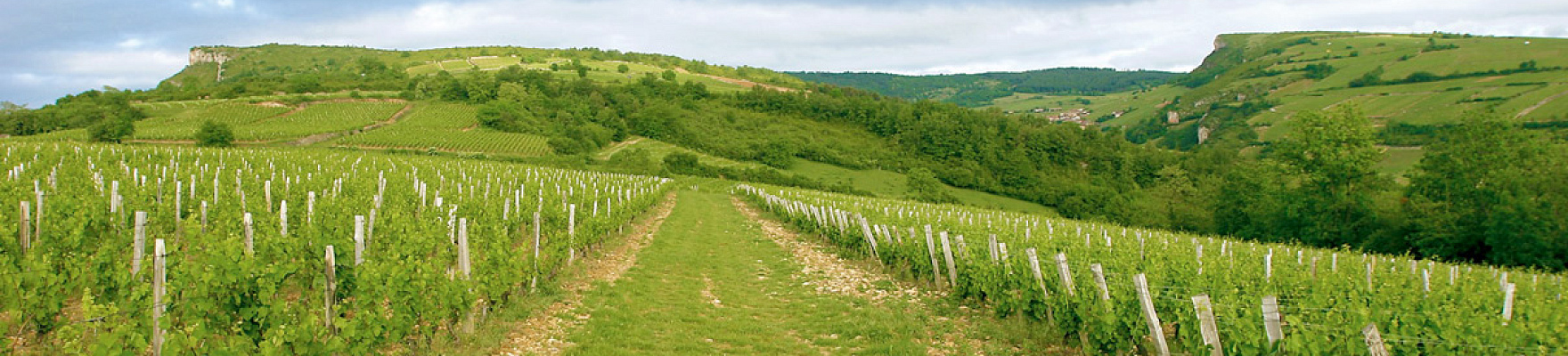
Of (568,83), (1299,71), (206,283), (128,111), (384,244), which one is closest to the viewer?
(206,283)

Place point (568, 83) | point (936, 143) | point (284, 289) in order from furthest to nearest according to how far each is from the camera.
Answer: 1. point (568, 83)
2. point (936, 143)
3. point (284, 289)

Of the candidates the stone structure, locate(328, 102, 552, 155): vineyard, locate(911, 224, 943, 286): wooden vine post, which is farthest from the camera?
the stone structure

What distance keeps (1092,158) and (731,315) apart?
85802mm

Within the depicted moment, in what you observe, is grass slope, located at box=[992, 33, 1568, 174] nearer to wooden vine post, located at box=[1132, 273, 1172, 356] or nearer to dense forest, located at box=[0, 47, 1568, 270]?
dense forest, located at box=[0, 47, 1568, 270]

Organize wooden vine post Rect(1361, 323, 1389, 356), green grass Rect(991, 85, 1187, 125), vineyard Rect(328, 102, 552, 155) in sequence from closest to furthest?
wooden vine post Rect(1361, 323, 1389, 356) → vineyard Rect(328, 102, 552, 155) → green grass Rect(991, 85, 1187, 125)

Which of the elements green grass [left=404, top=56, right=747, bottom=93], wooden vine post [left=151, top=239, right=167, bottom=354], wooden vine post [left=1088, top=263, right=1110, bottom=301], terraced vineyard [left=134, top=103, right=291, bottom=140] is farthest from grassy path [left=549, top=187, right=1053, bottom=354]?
green grass [left=404, top=56, right=747, bottom=93]

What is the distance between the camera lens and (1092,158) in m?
85.7

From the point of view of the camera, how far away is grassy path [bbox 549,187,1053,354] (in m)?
7.04

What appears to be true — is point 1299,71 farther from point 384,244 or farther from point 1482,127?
point 384,244

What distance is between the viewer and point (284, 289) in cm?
777

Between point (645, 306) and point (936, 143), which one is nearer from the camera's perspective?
point (645, 306)

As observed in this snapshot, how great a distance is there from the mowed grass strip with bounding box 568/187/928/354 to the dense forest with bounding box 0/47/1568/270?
23.2 m

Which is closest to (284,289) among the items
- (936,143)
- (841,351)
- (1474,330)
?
(841,351)

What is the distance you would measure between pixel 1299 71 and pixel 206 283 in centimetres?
13476
